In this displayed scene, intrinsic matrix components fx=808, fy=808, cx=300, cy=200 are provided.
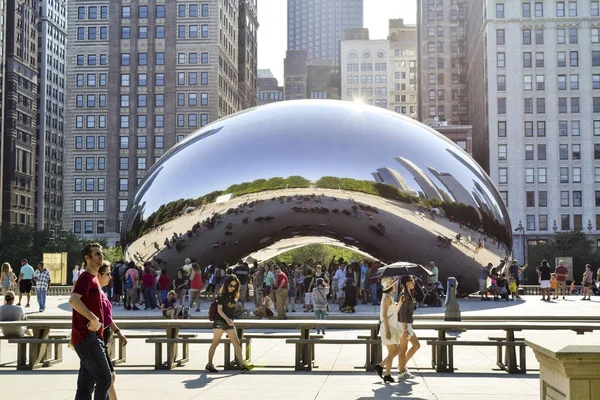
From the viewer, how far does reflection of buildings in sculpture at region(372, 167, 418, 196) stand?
2577 cm

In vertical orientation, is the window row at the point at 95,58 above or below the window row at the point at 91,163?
above

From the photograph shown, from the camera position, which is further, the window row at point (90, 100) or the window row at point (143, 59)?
the window row at point (90, 100)

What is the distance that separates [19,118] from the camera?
109m

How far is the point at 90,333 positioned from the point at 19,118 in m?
109

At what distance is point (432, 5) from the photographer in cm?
12331

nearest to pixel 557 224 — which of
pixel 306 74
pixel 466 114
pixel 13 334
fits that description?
pixel 466 114

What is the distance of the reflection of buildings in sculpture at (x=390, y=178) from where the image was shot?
84.5 feet

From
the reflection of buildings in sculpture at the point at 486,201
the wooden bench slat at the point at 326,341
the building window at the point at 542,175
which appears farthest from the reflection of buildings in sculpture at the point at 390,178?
the building window at the point at 542,175

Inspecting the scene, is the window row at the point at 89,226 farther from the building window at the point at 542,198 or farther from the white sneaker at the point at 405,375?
the white sneaker at the point at 405,375

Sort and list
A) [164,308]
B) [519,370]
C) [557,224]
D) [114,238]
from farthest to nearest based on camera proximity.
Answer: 1. [114,238]
2. [557,224]
3. [164,308]
4. [519,370]

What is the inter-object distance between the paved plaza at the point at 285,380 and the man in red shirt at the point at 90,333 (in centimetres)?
188

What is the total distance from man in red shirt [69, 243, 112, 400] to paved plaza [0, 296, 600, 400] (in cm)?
188

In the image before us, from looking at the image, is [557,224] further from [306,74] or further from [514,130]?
[306,74]

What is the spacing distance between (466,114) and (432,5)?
1762cm
